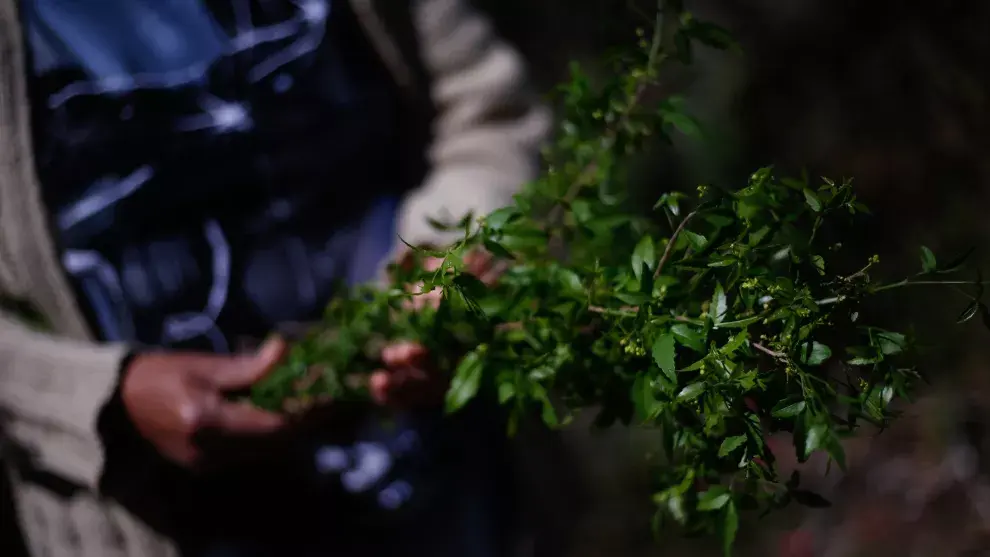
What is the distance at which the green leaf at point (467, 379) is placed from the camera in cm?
48

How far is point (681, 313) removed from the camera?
17.1 inches

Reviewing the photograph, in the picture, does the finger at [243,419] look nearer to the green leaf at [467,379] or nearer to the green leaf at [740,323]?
the green leaf at [467,379]

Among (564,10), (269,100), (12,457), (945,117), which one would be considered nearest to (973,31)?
(945,117)

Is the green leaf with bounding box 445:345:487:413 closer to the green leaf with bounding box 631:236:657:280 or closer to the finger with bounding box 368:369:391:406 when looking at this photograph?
the green leaf with bounding box 631:236:657:280

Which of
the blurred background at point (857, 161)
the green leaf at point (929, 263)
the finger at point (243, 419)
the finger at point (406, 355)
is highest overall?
the green leaf at point (929, 263)

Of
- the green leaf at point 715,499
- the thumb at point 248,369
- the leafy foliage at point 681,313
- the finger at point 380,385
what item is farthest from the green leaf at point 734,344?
the thumb at point 248,369

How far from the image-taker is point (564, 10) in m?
1.25

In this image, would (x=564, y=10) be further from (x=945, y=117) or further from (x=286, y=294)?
(x=945, y=117)

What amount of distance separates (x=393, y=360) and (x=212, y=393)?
0.23 m

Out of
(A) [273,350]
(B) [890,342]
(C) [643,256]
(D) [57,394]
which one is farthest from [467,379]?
(D) [57,394]

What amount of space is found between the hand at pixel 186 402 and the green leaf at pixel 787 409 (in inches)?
21.7

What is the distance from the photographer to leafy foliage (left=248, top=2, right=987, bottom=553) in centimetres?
37

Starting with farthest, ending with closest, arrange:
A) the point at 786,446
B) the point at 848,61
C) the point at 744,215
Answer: the point at 848,61, the point at 786,446, the point at 744,215

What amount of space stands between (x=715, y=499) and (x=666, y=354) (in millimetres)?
117
